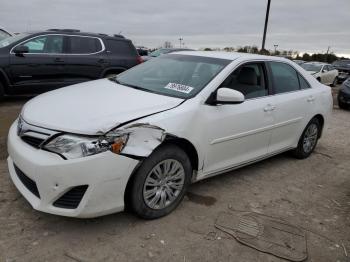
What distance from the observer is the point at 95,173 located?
2.84m

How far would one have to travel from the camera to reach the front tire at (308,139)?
5366 millimetres

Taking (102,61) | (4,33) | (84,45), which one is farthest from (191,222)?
(4,33)

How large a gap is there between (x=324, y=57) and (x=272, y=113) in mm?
50012

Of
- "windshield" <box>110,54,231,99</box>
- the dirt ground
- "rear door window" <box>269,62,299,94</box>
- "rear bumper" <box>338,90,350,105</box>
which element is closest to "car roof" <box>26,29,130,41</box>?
the dirt ground

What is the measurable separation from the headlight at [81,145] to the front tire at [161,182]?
0.36 m

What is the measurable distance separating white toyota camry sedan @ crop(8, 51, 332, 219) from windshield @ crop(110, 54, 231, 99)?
0.01 m

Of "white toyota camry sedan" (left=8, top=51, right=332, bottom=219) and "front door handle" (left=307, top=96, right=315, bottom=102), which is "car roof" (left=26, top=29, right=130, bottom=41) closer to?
"white toyota camry sedan" (left=8, top=51, right=332, bottom=219)

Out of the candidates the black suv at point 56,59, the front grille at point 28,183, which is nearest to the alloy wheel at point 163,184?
the front grille at point 28,183

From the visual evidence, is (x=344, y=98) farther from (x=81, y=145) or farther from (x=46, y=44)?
(x=81, y=145)

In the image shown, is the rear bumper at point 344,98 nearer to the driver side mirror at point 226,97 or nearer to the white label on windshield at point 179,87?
the driver side mirror at point 226,97

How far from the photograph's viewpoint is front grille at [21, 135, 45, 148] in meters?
2.99

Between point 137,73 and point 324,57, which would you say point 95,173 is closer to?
point 137,73

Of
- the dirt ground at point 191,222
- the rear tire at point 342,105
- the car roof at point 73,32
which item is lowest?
the rear tire at point 342,105

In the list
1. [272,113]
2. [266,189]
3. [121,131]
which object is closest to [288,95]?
[272,113]
